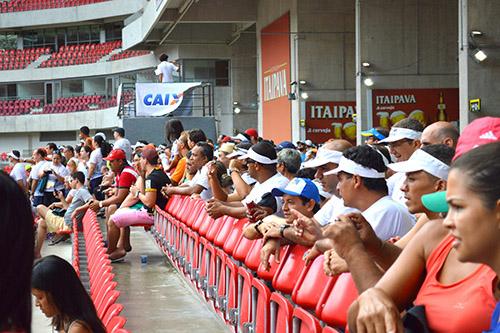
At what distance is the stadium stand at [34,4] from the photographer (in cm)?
4941

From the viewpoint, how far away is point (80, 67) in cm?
4869

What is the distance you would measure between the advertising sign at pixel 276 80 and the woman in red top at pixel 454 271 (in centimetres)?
2335

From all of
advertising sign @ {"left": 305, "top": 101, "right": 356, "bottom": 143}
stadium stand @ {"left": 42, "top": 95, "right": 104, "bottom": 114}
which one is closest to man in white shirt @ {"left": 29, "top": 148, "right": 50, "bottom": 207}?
advertising sign @ {"left": 305, "top": 101, "right": 356, "bottom": 143}

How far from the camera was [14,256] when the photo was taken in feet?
6.31

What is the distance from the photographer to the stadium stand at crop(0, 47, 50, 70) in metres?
51.5

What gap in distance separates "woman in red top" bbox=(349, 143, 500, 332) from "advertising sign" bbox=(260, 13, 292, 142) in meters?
23.3

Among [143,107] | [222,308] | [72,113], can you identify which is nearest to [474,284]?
[222,308]

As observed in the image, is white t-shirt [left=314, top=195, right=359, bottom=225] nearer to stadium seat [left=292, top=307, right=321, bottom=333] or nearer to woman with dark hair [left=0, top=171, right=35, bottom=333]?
stadium seat [left=292, top=307, right=321, bottom=333]

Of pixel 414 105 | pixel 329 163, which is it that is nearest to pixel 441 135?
pixel 329 163

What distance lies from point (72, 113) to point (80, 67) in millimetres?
2623

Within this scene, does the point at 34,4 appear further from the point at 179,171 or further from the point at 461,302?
the point at 461,302

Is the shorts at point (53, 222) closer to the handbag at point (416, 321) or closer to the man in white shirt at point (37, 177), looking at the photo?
the man in white shirt at point (37, 177)

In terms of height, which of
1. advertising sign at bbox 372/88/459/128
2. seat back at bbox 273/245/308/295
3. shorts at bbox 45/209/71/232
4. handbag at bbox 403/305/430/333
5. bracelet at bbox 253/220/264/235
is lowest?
shorts at bbox 45/209/71/232

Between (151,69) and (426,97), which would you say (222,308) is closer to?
(426,97)
